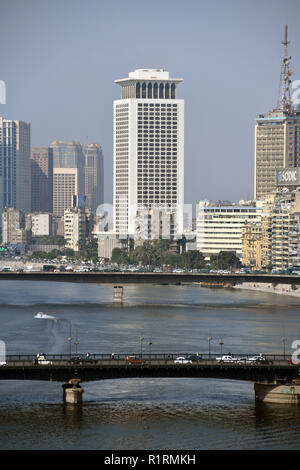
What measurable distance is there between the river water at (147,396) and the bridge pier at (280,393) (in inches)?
24.5

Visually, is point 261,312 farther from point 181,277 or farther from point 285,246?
point 285,246

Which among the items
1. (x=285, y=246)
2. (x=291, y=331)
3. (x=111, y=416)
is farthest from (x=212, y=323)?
(x=285, y=246)

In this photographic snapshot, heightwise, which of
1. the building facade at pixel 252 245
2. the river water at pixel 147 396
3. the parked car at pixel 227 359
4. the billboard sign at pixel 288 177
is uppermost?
the billboard sign at pixel 288 177

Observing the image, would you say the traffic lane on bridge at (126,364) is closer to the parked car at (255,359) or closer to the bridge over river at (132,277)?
the parked car at (255,359)

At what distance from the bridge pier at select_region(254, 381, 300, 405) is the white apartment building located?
135 meters

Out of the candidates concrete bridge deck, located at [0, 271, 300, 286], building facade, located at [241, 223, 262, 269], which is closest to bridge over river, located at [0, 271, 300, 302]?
concrete bridge deck, located at [0, 271, 300, 286]

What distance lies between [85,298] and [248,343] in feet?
158

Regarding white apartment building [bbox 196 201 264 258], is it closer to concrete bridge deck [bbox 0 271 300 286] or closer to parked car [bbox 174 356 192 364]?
concrete bridge deck [bbox 0 271 300 286]

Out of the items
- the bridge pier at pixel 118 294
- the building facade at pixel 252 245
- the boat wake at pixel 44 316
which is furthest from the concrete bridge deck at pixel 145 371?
the building facade at pixel 252 245

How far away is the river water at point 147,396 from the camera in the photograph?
149 ft

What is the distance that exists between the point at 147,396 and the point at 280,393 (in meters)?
6.54

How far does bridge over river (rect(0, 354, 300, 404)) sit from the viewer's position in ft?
171

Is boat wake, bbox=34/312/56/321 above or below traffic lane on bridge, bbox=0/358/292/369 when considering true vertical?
below

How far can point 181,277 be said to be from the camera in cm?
11706
